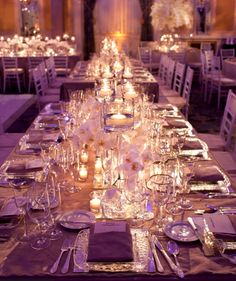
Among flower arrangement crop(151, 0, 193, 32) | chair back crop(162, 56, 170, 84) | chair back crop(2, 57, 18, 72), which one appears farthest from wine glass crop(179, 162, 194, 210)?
flower arrangement crop(151, 0, 193, 32)

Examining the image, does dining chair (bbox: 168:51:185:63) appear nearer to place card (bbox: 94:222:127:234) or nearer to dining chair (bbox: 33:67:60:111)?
dining chair (bbox: 33:67:60:111)

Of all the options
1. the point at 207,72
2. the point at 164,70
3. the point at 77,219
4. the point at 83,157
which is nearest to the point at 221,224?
the point at 77,219

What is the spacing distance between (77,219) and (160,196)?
0.35m

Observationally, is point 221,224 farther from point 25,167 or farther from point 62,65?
point 62,65

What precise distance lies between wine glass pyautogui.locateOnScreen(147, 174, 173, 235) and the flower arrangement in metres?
10.8

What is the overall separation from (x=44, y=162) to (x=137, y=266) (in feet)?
3.37

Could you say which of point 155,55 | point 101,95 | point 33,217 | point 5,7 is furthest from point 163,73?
point 5,7

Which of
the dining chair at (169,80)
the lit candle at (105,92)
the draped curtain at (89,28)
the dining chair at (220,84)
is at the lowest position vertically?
the dining chair at (220,84)

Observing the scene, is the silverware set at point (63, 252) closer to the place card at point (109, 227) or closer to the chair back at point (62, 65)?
the place card at point (109, 227)

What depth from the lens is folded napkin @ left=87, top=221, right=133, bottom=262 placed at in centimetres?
143

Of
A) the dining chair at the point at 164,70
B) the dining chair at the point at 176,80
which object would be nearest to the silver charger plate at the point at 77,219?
the dining chair at the point at 176,80

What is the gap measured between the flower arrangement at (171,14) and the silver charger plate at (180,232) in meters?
10.9

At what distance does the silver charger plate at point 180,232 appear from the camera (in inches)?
62.6

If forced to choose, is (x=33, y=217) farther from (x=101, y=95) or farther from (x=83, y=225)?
(x=101, y=95)
